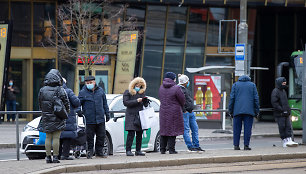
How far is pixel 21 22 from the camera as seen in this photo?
2945 cm

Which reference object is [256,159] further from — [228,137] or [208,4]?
[208,4]

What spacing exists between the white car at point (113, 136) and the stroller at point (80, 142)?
14.6 inches

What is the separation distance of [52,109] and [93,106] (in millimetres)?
1528

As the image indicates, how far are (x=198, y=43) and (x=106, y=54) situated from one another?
183 inches

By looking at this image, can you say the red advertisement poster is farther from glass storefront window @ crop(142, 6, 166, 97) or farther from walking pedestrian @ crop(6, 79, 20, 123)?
walking pedestrian @ crop(6, 79, 20, 123)

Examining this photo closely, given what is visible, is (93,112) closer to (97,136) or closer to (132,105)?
(97,136)

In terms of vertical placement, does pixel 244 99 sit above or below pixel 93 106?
above

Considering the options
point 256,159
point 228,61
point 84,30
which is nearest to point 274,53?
point 228,61

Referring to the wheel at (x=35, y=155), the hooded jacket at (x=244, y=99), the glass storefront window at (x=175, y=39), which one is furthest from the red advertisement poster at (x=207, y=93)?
the wheel at (x=35, y=155)

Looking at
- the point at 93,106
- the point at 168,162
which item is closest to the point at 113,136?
the point at 93,106

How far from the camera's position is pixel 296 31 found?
3534cm

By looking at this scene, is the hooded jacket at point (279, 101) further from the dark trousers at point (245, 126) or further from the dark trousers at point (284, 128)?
the dark trousers at point (245, 126)

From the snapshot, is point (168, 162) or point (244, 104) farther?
point (244, 104)

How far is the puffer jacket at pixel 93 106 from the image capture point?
43.1 feet
